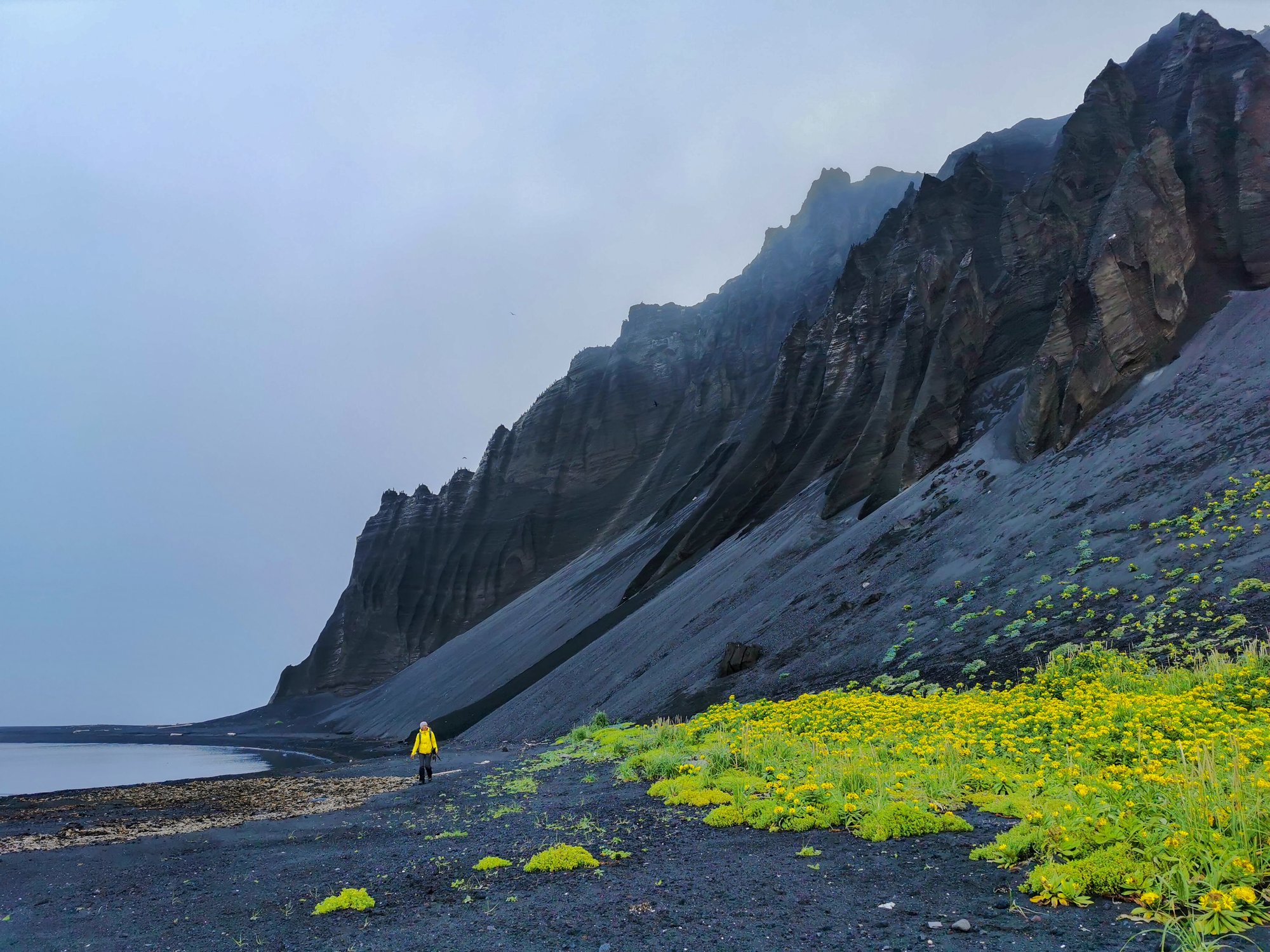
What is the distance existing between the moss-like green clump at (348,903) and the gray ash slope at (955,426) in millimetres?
16766

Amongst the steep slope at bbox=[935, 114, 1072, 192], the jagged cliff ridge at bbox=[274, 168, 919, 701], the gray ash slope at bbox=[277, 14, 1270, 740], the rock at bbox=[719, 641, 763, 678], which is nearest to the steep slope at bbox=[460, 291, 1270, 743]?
the gray ash slope at bbox=[277, 14, 1270, 740]

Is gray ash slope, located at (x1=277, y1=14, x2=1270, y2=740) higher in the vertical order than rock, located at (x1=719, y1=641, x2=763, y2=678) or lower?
higher

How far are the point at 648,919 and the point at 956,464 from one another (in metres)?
33.3

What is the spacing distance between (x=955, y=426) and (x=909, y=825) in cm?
3528

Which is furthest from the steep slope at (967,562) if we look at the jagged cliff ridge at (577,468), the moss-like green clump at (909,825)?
the jagged cliff ridge at (577,468)

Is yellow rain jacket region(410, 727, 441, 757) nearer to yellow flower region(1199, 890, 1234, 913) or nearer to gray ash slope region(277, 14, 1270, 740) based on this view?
gray ash slope region(277, 14, 1270, 740)

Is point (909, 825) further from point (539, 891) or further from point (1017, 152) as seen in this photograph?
point (1017, 152)

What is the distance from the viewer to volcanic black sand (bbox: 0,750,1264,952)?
636cm

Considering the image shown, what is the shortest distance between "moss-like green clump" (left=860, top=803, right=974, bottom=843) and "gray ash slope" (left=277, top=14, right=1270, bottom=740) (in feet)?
41.7

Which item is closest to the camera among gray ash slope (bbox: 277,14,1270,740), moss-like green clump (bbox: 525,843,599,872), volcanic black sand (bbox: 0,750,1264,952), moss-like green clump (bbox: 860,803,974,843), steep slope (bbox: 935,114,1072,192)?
volcanic black sand (bbox: 0,750,1264,952)

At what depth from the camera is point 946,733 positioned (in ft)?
41.0

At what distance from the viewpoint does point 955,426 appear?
134 feet

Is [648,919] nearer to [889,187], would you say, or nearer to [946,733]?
[946,733]

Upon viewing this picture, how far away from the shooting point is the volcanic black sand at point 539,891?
6.36 metres
